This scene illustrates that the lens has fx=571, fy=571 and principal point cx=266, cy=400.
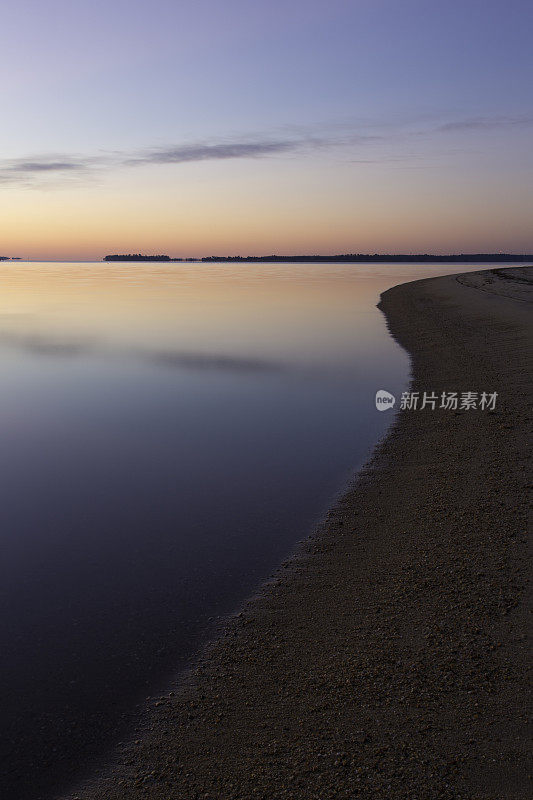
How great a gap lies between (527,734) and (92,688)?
3.80m

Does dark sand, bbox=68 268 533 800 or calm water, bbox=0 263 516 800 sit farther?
calm water, bbox=0 263 516 800

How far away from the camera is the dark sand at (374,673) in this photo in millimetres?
4195

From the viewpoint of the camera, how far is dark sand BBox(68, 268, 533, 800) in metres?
4.20

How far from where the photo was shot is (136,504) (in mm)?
9578

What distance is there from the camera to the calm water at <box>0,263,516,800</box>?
5.42 m

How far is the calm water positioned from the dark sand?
55 centimetres

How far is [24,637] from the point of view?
20.1ft

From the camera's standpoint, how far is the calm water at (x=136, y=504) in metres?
5.42

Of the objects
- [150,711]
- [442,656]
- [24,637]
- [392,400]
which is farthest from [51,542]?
[392,400]

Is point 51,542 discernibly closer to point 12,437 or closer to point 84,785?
point 84,785

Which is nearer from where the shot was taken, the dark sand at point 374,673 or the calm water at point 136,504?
the dark sand at point 374,673

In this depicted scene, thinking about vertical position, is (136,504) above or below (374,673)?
above

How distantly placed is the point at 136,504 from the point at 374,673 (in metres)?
5.44

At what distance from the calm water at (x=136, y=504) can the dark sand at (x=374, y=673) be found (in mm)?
554
